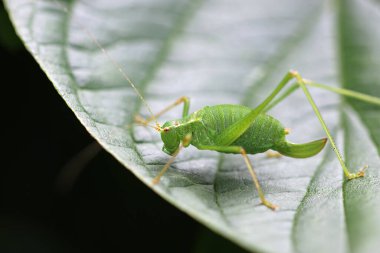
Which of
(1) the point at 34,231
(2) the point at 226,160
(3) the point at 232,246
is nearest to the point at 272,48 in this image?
(2) the point at 226,160

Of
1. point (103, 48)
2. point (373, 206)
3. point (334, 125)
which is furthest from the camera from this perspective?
point (103, 48)

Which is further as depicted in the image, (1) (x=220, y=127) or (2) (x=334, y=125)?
(2) (x=334, y=125)

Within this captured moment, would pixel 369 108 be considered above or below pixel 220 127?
above

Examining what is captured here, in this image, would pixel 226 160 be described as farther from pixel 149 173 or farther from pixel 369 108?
pixel 369 108

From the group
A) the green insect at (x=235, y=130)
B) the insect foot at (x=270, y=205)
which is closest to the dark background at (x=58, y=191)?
the green insect at (x=235, y=130)

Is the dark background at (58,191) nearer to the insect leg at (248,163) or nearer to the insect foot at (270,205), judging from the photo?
the insect leg at (248,163)

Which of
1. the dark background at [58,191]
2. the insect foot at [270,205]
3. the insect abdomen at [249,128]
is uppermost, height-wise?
the insect abdomen at [249,128]

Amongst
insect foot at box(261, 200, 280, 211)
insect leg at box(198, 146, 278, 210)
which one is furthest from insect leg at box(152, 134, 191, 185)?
insect foot at box(261, 200, 280, 211)
